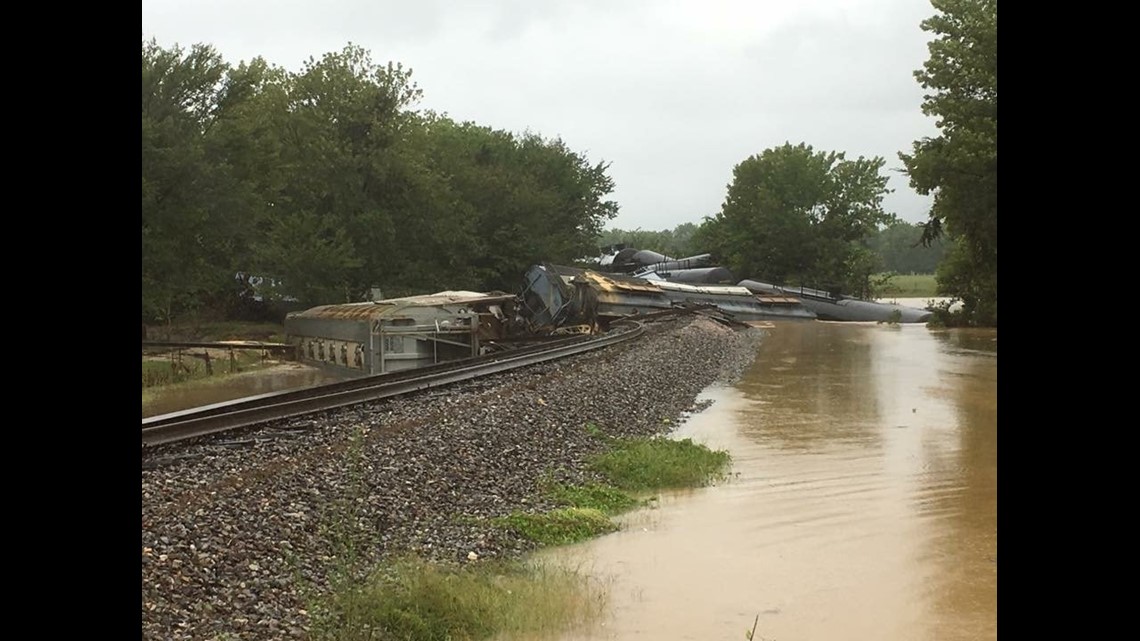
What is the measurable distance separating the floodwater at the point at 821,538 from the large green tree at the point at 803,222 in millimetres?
53030

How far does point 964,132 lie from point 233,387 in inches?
918

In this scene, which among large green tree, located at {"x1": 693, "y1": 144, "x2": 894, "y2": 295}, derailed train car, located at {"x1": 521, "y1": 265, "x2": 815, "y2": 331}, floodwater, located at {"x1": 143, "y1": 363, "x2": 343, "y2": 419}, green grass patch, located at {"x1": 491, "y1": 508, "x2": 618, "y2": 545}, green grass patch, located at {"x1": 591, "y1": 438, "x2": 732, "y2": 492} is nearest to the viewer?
green grass patch, located at {"x1": 491, "y1": 508, "x2": 618, "y2": 545}

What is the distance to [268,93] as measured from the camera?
144ft

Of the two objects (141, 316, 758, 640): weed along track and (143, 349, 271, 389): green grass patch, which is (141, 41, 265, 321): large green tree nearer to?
(143, 349, 271, 389): green grass patch

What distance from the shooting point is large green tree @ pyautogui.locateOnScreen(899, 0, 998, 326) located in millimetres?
29344

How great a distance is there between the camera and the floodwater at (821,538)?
286 inches

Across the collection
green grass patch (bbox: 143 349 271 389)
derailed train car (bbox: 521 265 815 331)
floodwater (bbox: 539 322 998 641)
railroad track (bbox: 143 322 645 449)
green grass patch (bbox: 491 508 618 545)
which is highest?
derailed train car (bbox: 521 265 815 331)

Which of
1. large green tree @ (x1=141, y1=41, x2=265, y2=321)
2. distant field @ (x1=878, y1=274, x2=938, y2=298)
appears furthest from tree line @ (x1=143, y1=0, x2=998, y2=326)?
distant field @ (x1=878, y1=274, x2=938, y2=298)

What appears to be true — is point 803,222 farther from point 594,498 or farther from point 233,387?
point 594,498

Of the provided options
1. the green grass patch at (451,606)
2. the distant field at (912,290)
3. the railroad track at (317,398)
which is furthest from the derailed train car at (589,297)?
the distant field at (912,290)

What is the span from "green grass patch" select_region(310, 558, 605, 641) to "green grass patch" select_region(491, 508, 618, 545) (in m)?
1.33
